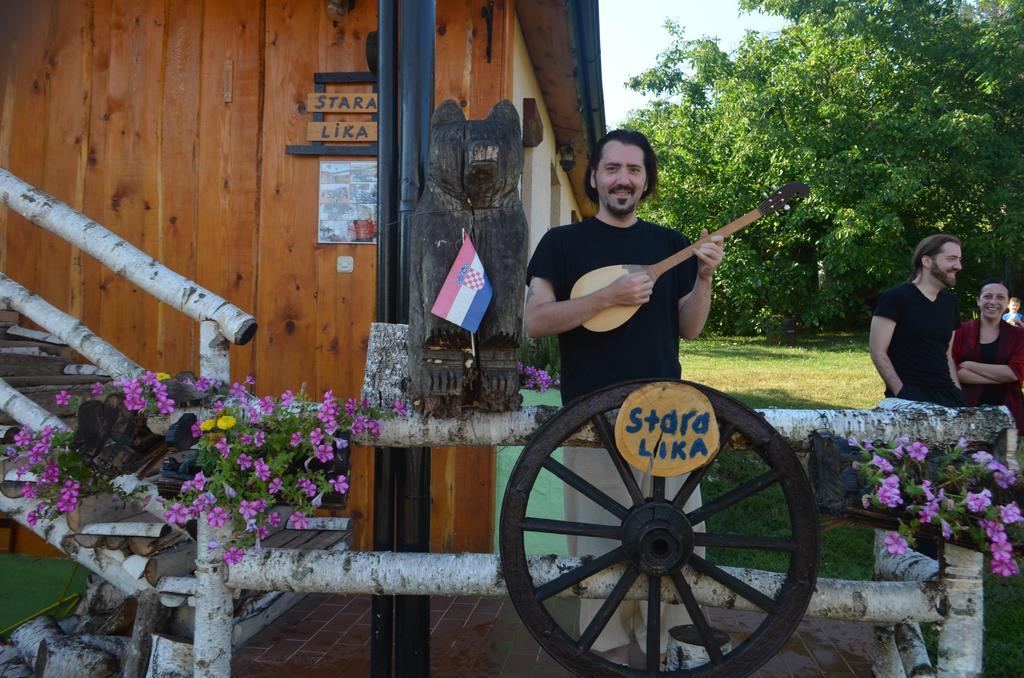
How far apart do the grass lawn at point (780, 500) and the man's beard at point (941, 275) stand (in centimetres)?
132

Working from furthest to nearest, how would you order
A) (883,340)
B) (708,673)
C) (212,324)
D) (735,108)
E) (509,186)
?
(735,108), (883,340), (212,324), (509,186), (708,673)

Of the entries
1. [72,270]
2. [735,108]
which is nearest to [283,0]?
[72,270]

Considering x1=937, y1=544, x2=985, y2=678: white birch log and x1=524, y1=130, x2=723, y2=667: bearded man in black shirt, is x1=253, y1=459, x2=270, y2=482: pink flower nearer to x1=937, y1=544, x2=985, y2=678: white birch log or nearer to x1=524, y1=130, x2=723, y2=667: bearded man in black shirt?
x1=524, y1=130, x2=723, y2=667: bearded man in black shirt

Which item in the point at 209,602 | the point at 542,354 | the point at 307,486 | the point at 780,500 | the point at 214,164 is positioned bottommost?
the point at 780,500

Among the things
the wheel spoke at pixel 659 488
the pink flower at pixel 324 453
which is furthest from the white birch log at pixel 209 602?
the wheel spoke at pixel 659 488

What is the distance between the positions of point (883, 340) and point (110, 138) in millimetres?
4395

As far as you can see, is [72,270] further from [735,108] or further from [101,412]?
[735,108]

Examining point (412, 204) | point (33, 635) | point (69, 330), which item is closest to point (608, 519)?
point (412, 204)

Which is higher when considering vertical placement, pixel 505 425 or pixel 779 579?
pixel 505 425

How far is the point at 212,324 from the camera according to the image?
2.36 m

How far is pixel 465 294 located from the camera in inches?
76.7

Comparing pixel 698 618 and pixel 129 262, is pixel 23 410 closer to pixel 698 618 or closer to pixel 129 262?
pixel 129 262

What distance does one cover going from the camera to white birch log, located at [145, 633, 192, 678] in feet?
7.39

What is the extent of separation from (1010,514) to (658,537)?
874 mm
